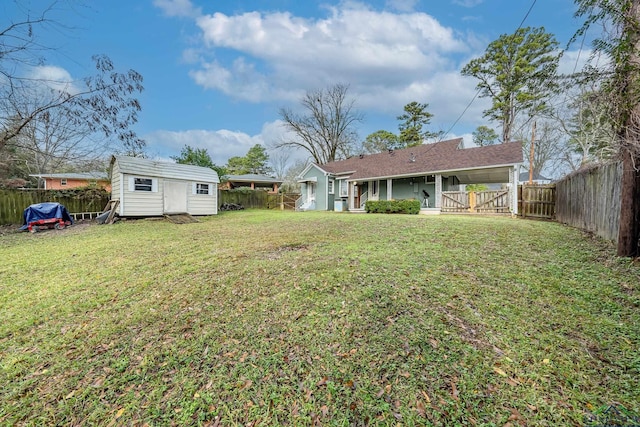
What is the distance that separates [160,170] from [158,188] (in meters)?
0.94

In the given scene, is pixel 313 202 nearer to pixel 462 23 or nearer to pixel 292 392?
pixel 462 23

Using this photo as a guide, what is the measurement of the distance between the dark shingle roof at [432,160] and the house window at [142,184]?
12125mm

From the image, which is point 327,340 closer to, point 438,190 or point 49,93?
point 49,93

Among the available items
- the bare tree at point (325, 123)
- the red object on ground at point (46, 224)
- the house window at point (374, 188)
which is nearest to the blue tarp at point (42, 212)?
the red object on ground at point (46, 224)

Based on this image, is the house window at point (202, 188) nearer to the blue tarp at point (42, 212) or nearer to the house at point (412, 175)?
the blue tarp at point (42, 212)

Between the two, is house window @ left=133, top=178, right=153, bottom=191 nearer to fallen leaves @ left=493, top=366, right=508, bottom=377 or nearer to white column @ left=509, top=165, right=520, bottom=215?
fallen leaves @ left=493, top=366, right=508, bottom=377

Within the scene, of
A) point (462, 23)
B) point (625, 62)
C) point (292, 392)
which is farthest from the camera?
point (462, 23)

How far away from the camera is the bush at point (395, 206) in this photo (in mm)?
13622

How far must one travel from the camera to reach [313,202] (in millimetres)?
21203

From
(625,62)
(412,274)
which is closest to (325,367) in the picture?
(412,274)

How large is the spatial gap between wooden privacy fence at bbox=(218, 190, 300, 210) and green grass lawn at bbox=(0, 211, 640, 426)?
1695 cm

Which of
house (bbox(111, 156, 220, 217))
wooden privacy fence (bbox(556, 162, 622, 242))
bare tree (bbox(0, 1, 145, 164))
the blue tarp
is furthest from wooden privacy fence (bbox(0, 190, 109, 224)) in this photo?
wooden privacy fence (bbox(556, 162, 622, 242))

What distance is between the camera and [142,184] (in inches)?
484

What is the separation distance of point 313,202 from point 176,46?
522 inches
